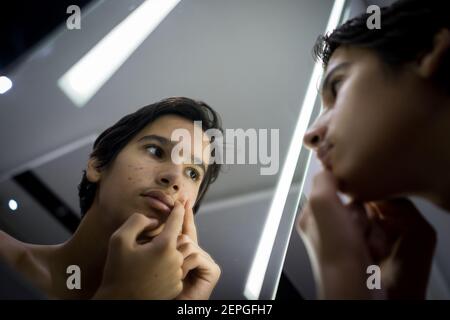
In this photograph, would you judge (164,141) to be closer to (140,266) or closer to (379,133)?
(140,266)

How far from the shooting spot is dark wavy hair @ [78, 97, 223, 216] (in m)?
0.98

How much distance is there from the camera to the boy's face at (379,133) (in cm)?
80

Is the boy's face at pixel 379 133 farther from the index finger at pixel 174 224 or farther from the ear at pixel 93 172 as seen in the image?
the ear at pixel 93 172

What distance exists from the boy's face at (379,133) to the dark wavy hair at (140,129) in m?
0.34

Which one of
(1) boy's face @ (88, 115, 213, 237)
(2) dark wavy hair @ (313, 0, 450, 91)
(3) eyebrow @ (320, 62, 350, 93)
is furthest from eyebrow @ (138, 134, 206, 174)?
(2) dark wavy hair @ (313, 0, 450, 91)

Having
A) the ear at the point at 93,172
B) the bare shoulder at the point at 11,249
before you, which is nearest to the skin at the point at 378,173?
the ear at the point at 93,172

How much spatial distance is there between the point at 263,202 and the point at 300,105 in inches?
12.7

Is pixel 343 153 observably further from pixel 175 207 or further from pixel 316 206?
pixel 175 207

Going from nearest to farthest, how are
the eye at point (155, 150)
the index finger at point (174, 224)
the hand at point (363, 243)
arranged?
the hand at point (363, 243) → the index finger at point (174, 224) → the eye at point (155, 150)

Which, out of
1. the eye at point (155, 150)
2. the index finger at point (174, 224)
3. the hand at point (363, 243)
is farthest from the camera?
the eye at point (155, 150)

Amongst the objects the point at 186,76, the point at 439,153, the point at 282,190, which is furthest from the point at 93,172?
the point at 439,153

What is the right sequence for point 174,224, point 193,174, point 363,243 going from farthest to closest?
point 193,174 → point 174,224 → point 363,243

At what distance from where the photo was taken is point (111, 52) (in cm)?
106

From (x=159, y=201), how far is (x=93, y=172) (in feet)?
0.64
